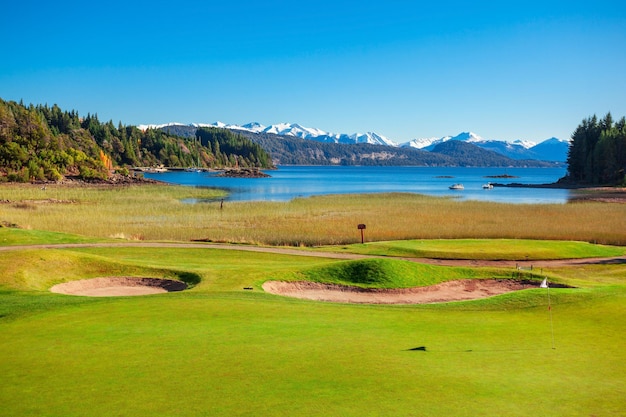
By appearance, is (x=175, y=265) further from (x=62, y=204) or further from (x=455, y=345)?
(x=62, y=204)

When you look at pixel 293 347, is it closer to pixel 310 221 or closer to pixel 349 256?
pixel 349 256

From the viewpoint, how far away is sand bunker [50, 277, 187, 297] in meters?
24.7

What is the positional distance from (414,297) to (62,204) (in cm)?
6765

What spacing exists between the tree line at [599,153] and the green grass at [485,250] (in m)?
113

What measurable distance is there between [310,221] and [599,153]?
120 m

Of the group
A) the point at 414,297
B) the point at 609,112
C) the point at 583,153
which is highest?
the point at 609,112

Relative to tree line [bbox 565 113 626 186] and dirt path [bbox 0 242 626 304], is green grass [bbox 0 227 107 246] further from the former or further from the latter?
tree line [bbox 565 113 626 186]

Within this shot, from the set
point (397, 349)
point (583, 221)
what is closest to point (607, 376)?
point (397, 349)

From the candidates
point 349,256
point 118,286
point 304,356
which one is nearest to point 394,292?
point 349,256

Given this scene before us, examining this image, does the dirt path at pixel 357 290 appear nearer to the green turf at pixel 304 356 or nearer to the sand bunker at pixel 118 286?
the sand bunker at pixel 118 286

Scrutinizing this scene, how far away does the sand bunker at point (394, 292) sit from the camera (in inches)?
966

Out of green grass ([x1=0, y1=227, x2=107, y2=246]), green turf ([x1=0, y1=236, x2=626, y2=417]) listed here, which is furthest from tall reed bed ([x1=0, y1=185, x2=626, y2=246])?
green turf ([x1=0, y1=236, x2=626, y2=417])

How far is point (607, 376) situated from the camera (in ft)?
34.3

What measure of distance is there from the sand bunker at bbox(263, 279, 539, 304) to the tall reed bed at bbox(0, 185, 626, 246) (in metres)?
18.0
